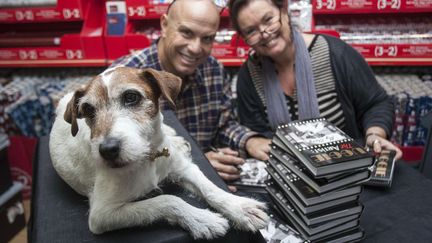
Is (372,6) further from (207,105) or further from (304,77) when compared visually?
(207,105)

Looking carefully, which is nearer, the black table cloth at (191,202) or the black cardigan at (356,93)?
the black table cloth at (191,202)

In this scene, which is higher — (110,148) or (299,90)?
(110,148)

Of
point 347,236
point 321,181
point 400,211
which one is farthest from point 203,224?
point 400,211

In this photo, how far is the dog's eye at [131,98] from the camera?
0.95m

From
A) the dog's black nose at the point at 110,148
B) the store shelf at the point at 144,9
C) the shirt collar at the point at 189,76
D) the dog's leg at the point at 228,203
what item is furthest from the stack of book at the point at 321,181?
the store shelf at the point at 144,9

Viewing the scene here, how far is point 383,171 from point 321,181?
1.21 ft

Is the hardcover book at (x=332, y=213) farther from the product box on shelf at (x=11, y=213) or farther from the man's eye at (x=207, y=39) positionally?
the product box on shelf at (x=11, y=213)

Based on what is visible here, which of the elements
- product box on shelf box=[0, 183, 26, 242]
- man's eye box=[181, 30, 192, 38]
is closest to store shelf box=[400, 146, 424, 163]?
man's eye box=[181, 30, 192, 38]

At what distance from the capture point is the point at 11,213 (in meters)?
2.32

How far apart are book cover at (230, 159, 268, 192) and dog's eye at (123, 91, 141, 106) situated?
0.55 metres

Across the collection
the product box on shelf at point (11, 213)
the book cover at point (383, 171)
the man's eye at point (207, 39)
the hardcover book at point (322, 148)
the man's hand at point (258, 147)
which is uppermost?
the man's eye at point (207, 39)

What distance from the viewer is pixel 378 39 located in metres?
2.23

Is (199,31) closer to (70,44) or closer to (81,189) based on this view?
(81,189)

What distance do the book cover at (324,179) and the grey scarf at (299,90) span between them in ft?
2.11
